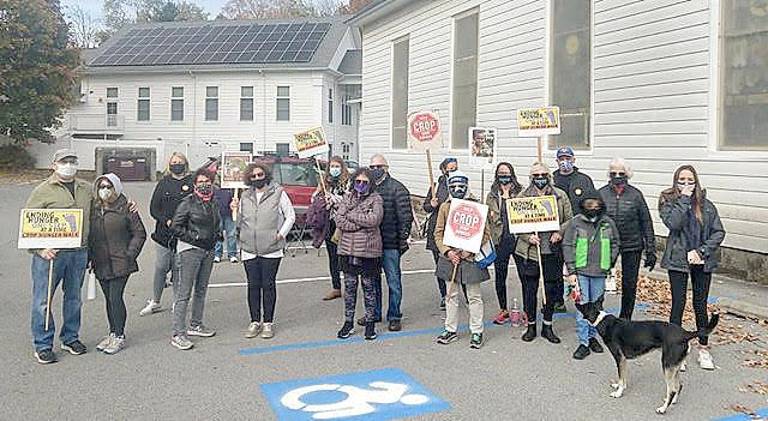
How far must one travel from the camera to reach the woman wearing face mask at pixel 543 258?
23.7 feet

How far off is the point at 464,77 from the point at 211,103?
27.5 m

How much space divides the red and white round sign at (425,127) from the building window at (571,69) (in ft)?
11.9

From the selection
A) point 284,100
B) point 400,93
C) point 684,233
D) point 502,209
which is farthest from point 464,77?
point 284,100

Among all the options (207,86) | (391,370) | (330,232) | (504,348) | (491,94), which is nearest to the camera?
(391,370)

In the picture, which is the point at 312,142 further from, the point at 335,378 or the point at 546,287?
the point at 335,378

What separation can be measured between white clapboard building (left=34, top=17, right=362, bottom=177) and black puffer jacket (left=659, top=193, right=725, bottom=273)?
111 ft

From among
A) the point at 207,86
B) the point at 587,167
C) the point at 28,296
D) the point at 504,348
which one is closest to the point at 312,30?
the point at 207,86

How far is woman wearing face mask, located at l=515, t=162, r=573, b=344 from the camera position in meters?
7.24

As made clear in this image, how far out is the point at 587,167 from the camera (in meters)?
13.3

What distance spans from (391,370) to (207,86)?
127 feet

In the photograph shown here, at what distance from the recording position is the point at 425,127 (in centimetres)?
1127

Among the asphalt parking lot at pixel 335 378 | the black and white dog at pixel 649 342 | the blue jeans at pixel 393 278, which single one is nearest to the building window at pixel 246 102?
the asphalt parking lot at pixel 335 378

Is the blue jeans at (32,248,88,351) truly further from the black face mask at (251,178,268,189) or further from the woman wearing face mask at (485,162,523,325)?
the woman wearing face mask at (485,162,523,325)

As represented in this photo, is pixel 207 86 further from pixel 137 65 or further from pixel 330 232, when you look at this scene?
pixel 330 232
